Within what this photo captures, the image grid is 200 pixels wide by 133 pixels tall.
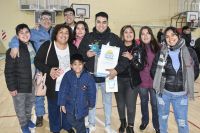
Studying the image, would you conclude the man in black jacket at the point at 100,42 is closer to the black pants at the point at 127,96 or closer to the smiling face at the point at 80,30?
the black pants at the point at 127,96

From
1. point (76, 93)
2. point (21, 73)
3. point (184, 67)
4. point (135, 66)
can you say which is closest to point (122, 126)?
point (135, 66)

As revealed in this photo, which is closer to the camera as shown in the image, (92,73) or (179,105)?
(179,105)

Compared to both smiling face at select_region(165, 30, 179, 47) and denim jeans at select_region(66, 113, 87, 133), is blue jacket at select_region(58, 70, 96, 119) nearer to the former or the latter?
denim jeans at select_region(66, 113, 87, 133)

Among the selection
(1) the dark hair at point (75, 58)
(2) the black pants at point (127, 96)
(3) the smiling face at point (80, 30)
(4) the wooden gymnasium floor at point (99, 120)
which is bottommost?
(4) the wooden gymnasium floor at point (99, 120)

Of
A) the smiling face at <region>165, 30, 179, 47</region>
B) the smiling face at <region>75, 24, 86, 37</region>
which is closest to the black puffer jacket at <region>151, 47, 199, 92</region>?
the smiling face at <region>165, 30, 179, 47</region>

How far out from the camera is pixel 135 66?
3.91 metres

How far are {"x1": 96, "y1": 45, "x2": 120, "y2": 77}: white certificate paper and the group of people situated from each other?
7 cm

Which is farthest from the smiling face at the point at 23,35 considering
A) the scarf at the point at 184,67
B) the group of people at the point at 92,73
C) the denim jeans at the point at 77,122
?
the scarf at the point at 184,67

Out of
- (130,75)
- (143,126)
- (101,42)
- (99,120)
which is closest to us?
(101,42)

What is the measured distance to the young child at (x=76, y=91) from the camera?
3.57 m

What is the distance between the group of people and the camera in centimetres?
338

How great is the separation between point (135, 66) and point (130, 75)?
0.52 feet

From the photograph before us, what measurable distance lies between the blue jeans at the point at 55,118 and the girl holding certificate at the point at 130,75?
88cm

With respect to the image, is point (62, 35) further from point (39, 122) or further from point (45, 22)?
point (39, 122)
